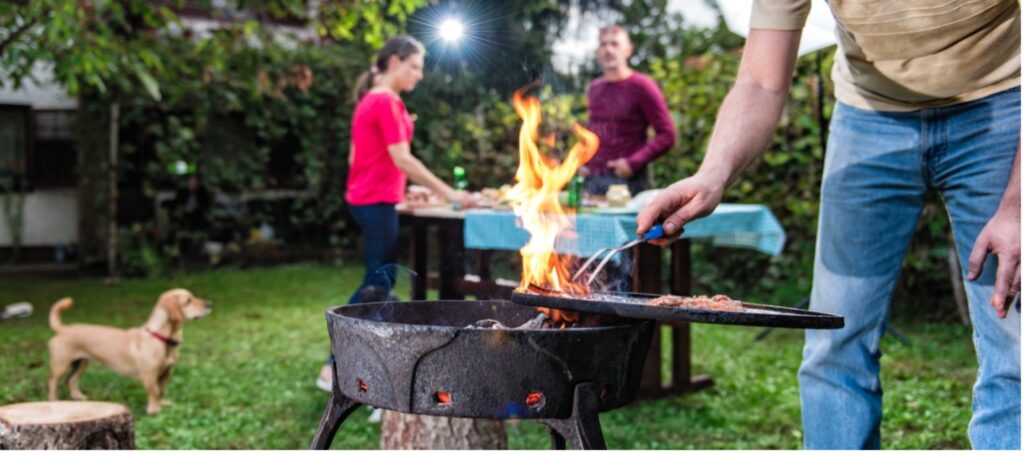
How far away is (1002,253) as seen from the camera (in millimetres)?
2033

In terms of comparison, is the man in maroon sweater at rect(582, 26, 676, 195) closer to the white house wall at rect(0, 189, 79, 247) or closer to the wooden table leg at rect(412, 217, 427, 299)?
the wooden table leg at rect(412, 217, 427, 299)

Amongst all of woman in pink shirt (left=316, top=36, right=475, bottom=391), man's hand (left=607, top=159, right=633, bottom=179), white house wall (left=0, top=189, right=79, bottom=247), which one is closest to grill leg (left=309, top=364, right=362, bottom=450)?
woman in pink shirt (left=316, top=36, right=475, bottom=391)

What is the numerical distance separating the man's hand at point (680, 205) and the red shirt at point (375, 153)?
3.11m

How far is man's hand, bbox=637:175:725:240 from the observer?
195cm

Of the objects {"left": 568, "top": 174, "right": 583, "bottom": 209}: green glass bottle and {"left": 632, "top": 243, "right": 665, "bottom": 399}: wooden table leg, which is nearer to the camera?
{"left": 568, "top": 174, "right": 583, "bottom": 209}: green glass bottle

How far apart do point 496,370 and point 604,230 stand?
2.13m

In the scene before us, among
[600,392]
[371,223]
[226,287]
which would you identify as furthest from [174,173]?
[600,392]

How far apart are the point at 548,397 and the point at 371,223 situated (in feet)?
11.0

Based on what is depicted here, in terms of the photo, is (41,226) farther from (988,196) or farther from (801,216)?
(988,196)

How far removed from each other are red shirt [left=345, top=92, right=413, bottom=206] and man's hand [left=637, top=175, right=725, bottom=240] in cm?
311

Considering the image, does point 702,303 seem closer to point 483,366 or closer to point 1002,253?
point 483,366

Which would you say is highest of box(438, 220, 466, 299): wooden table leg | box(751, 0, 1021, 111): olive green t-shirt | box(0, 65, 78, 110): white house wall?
box(0, 65, 78, 110): white house wall

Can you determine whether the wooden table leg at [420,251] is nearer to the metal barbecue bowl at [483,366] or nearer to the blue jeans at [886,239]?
the blue jeans at [886,239]

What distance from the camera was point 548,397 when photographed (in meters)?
1.87
